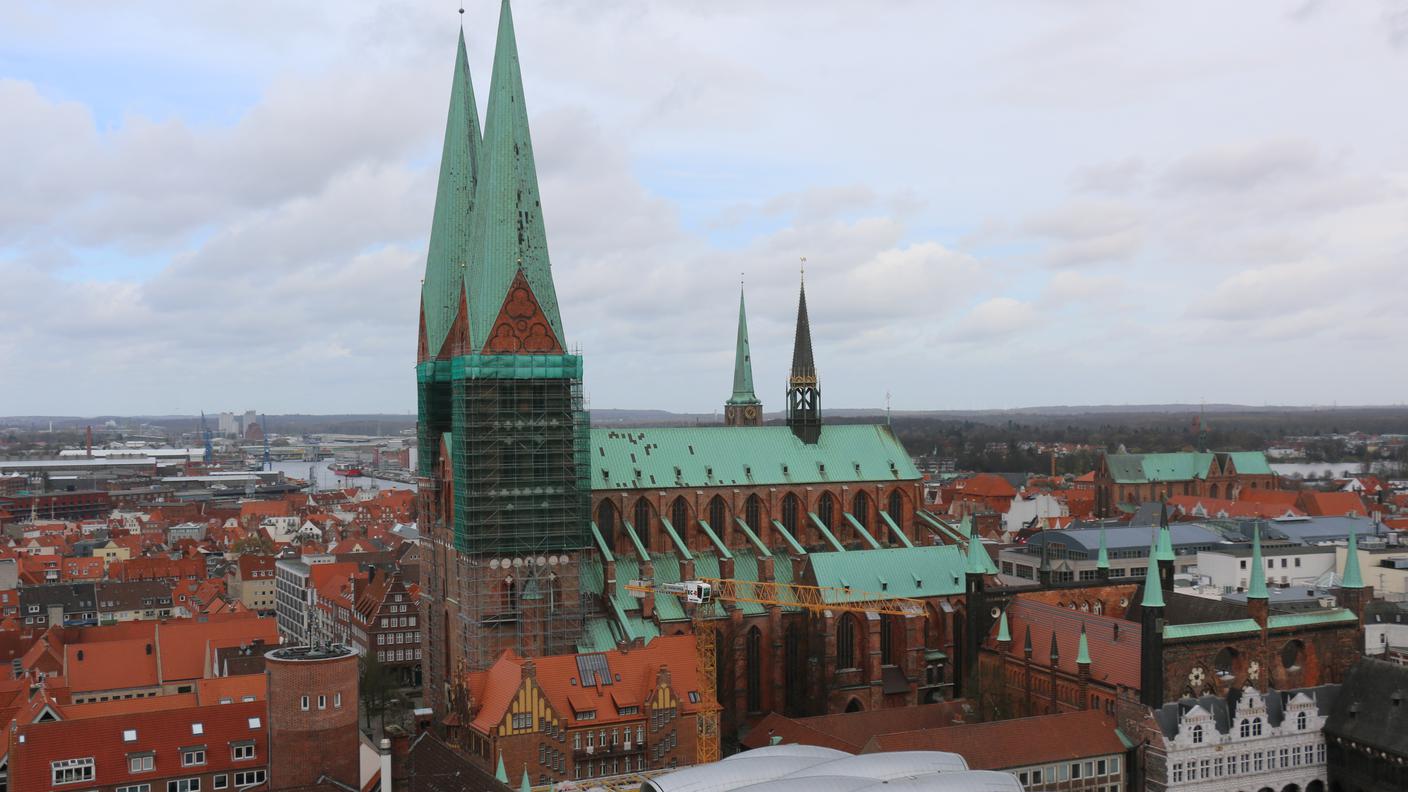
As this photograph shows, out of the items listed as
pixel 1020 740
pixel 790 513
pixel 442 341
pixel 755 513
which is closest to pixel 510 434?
pixel 442 341

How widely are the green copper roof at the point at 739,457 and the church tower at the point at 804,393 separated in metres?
0.82

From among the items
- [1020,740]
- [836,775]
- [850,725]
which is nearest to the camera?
[836,775]

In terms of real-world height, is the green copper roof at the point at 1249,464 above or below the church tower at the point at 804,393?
below

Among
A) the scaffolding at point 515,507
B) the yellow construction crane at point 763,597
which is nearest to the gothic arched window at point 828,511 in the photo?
the yellow construction crane at point 763,597

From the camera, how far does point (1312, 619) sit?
232 feet

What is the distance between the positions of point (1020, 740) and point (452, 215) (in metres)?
45.3

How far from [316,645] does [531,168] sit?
31.0m

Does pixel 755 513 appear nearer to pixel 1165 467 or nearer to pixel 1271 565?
pixel 1271 565

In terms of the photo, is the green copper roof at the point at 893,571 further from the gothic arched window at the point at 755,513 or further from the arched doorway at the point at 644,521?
the arched doorway at the point at 644,521

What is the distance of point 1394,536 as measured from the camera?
128 meters

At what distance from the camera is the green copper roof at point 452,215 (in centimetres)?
8106

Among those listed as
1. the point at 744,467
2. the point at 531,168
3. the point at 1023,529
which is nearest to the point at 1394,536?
the point at 1023,529

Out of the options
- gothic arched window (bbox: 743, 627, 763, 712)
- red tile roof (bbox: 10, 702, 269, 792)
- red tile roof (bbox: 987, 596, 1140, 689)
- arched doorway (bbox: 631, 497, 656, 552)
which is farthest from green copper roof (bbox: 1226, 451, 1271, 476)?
red tile roof (bbox: 10, 702, 269, 792)

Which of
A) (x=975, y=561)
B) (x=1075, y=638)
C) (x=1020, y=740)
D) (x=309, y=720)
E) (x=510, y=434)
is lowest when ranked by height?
(x=1020, y=740)
